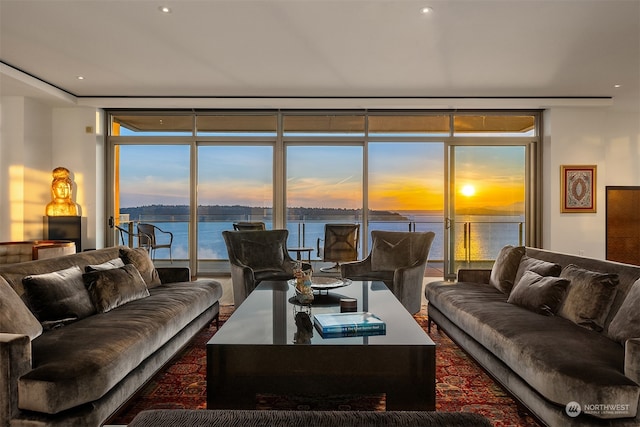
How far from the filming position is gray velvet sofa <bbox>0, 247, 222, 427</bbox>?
1779 mm

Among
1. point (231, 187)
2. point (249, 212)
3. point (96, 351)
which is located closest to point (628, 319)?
point (96, 351)

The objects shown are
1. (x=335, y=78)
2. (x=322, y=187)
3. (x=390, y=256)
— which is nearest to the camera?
(x=390, y=256)

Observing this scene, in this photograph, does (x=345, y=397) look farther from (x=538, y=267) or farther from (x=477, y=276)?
(x=477, y=276)

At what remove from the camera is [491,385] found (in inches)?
106

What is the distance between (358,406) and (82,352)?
Answer: 1425 millimetres

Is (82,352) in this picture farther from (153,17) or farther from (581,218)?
(581,218)

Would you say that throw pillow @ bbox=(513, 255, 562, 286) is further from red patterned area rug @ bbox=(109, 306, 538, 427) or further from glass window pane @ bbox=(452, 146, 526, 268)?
glass window pane @ bbox=(452, 146, 526, 268)

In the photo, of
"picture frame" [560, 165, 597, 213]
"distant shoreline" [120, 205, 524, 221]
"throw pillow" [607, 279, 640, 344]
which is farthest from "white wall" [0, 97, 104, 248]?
"picture frame" [560, 165, 597, 213]

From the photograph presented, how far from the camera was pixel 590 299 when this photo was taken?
98.5 inches

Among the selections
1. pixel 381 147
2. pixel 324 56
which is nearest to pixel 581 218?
pixel 381 147

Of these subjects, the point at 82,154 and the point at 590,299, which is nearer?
the point at 590,299

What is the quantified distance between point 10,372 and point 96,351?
347 mm

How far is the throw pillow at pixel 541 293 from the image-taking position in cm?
273

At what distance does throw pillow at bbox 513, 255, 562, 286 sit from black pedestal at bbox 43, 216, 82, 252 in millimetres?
5953
